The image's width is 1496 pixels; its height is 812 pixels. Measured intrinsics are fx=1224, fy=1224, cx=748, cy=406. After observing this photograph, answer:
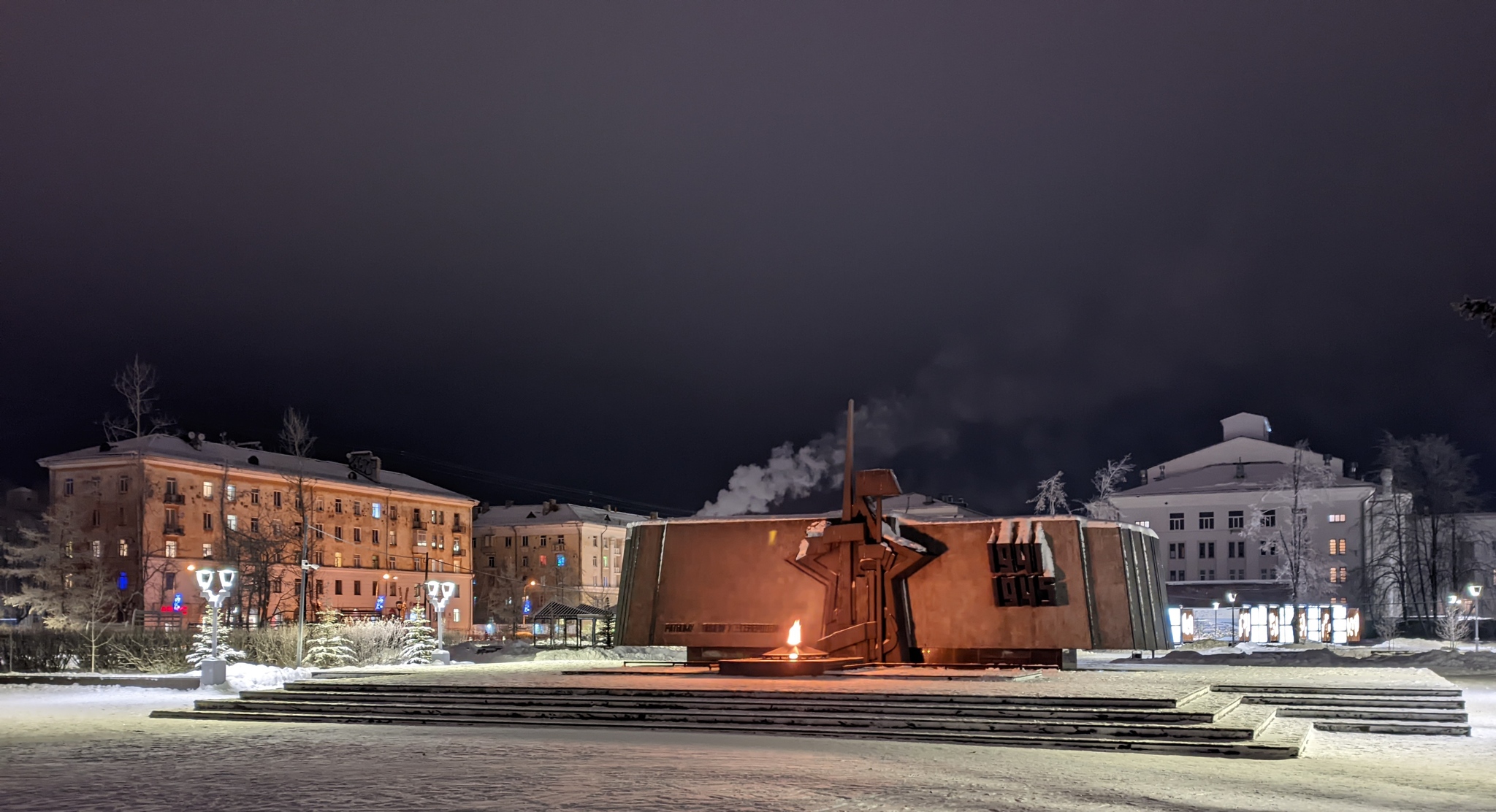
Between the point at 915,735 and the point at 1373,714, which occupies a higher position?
the point at 915,735

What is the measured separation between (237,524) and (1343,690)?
67542mm

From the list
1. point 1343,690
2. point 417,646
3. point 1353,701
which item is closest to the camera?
point 1353,701

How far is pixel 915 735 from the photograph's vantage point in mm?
16578

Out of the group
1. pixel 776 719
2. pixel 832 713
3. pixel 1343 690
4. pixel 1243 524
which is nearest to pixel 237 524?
pixel 1243 524

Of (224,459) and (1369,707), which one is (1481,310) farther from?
(224,459)

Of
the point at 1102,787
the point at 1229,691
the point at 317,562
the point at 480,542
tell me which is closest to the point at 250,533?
the point at 317,562

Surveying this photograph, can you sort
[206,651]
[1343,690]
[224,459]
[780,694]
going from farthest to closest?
[224,459] < [206,651] < [1343,690] < [780,694]

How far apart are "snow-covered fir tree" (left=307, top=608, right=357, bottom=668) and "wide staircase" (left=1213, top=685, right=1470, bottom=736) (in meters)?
25.2

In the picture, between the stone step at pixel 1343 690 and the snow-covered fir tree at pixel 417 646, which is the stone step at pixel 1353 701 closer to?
the stone step at pixel 1343 690

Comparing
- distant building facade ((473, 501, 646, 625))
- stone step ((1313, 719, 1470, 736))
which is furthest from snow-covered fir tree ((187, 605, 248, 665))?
distant building facade ((473, 501, 646, 625))

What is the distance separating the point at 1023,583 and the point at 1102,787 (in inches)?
479

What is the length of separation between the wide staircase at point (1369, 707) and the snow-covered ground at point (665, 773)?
61 cm

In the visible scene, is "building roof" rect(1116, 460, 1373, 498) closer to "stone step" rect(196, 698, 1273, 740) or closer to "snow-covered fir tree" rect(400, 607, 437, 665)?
"snow-covered fir tree" rect(400, 607, 437, 665)

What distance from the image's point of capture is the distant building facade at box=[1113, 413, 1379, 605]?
2899 inches
